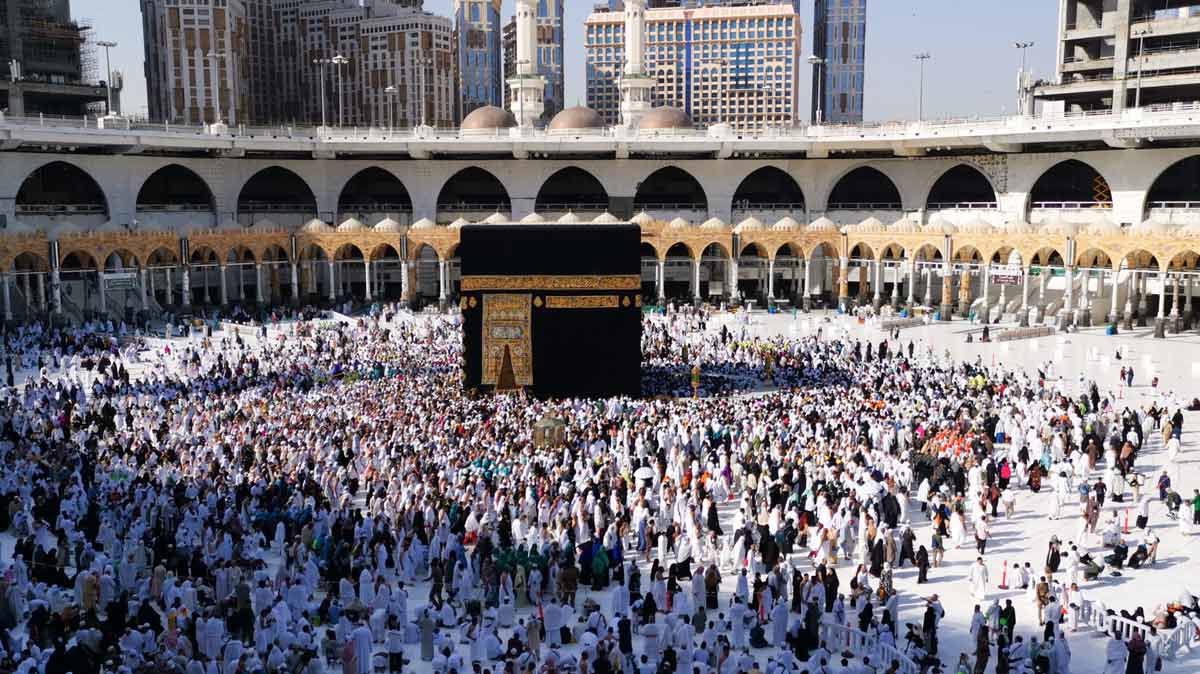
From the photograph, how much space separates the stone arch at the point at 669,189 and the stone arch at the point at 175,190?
56.7ft

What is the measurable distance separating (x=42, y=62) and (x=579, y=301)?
130 feet

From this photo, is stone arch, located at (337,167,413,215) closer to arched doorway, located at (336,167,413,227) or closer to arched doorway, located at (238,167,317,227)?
arched doorway, located at (336,167,413,227)

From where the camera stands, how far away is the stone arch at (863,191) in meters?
39.4

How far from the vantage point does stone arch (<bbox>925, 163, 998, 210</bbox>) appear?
36.9 meters

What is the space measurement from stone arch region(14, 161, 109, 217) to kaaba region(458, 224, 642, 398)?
2153cm

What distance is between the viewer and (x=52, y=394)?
18.4m

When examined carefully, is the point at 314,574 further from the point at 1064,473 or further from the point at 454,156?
the point at 454,156

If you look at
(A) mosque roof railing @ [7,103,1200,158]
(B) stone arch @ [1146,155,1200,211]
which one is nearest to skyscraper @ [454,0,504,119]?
(A) mosque roof railing @ [7,103,1200,158]

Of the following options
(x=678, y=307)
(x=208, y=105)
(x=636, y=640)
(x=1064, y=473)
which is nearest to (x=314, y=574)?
(x=636, y=640)

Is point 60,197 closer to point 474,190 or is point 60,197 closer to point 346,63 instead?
point 474,190

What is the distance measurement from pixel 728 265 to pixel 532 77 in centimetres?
1746

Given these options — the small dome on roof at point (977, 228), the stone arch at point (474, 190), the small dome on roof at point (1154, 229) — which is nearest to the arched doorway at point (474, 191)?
the stone arch at point (474, 190)

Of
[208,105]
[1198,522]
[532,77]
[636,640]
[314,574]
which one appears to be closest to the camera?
[636,640]

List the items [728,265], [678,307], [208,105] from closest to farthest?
[678,307] → [728,265] → [208,105]
